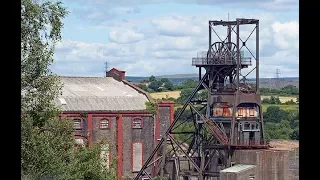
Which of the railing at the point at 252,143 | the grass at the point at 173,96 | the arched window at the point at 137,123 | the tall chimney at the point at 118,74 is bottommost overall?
the railing at the point at 252,143

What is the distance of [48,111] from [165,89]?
8820 centimetres

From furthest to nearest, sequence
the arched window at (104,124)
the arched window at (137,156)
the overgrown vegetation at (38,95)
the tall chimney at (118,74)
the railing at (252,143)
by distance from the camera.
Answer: the tall chimney at (118,74) → the arched window at (137,156) → the arched window at (104,124) → the railing at (252,143) → the overgrown vegetation at (38,95)

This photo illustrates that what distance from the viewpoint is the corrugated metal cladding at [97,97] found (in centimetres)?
4194

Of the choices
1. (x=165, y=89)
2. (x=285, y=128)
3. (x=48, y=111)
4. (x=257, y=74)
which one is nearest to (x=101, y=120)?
(x=257, y=74)

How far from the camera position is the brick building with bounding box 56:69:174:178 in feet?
134

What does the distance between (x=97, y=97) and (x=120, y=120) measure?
2.48 meters

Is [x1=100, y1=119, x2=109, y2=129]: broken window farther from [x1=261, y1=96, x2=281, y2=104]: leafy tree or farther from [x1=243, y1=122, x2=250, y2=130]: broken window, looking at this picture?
[x1=261, y1=96, x2=281, y2=104]: leafy tree

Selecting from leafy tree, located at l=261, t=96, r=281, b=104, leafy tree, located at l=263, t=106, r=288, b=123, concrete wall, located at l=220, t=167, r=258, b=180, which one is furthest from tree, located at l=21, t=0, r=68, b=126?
leafy tree, located at l=261, t=96, r=281, b=104

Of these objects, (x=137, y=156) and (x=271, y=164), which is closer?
(x=271, y=164)

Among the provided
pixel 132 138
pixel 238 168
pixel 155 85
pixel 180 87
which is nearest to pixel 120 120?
pixel 132 138

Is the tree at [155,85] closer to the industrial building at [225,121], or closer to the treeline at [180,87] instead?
the treeline at [180,87]

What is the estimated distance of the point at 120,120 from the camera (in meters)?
41.7

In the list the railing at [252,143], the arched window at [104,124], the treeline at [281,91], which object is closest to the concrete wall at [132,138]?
the arched window at [104,124]

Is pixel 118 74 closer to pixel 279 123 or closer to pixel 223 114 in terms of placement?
pixel 223 114
